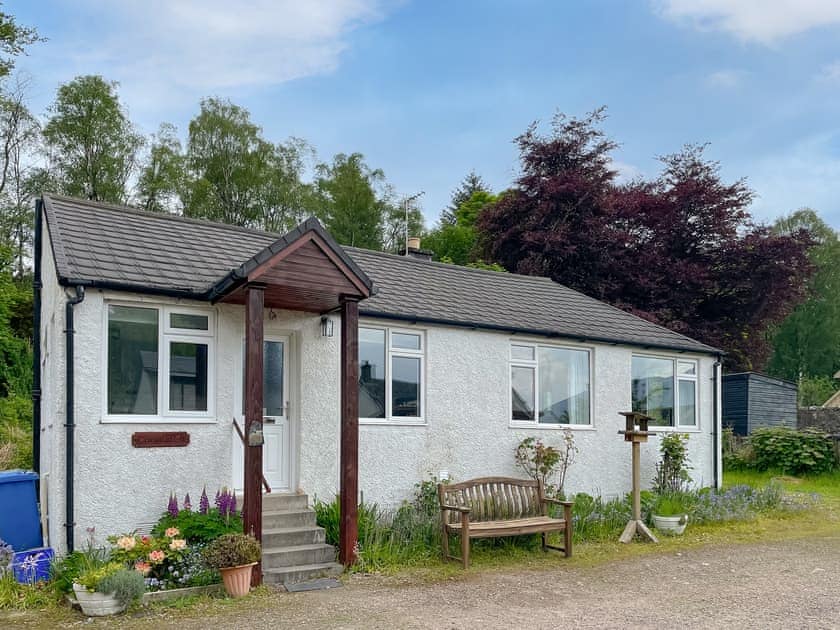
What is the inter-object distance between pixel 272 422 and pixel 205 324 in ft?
5.22

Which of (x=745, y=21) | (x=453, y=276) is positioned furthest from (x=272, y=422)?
Answer: (x=745, y=21)

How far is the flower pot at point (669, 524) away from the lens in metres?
12.1

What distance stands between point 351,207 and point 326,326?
26092 mm

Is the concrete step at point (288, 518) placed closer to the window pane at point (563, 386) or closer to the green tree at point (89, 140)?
the window pane at point (563, 386)

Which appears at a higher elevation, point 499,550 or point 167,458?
point 167,458

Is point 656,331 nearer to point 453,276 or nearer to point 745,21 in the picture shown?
point 453,276

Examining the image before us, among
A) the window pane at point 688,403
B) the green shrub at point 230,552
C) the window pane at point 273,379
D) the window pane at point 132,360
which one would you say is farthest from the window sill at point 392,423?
the window pane at point 688,403

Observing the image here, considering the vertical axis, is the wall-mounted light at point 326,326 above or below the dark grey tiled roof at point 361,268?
below

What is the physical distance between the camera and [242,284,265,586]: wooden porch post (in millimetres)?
8367

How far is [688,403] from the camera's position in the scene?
50.3 ft

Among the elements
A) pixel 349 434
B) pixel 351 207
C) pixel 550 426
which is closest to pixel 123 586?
pixel 349 434

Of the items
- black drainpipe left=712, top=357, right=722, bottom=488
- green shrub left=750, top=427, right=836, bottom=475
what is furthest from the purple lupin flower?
green shrub left=750, top=427, right=836, bottom=475

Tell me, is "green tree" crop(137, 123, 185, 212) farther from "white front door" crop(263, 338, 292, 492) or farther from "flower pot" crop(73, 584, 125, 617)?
"flower pot" crop(73, 584, 125, 617)

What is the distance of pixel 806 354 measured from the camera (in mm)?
A: 45781
